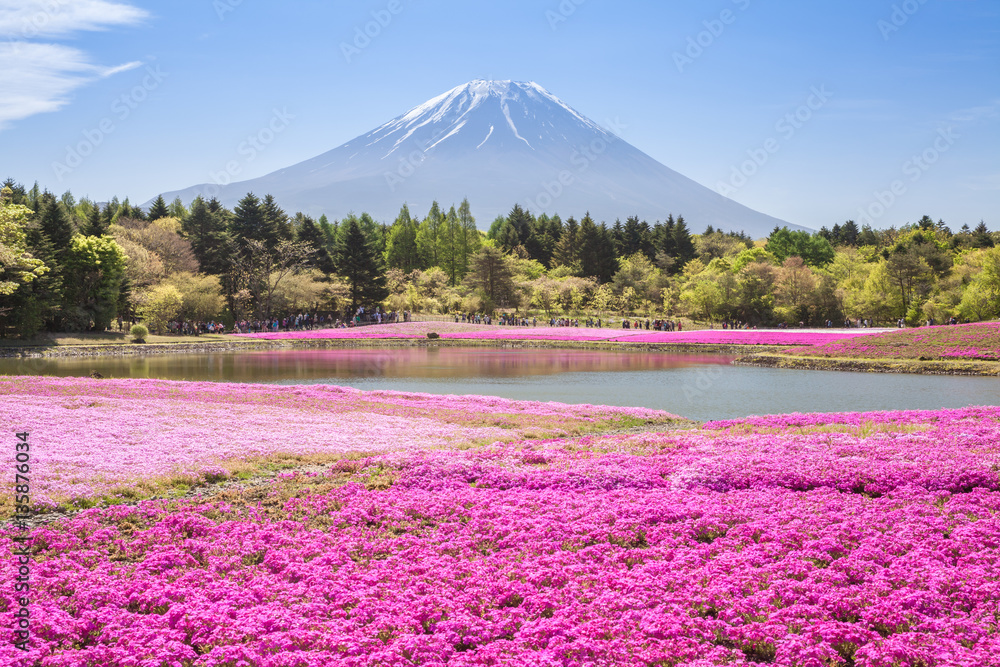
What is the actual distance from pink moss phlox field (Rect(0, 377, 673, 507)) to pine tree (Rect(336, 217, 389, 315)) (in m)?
59.8

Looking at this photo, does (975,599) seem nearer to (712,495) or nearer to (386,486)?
(712,495)

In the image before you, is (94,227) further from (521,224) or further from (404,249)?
(521,224)

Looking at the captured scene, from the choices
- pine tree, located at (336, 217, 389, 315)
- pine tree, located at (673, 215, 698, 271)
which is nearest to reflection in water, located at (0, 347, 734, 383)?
pine tree, located at (336, 217, 389, 315)

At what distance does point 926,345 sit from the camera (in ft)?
145

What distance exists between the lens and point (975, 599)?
7742mm

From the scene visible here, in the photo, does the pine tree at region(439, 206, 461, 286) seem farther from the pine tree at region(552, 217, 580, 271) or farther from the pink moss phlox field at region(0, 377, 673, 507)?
the pink moss phlox field at region(0, 377, 673, 507)

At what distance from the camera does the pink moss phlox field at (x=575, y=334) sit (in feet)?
192

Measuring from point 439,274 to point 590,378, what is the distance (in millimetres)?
69176

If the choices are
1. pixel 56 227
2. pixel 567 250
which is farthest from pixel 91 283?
pixel 567 250

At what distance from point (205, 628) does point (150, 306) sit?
6653 centimetres

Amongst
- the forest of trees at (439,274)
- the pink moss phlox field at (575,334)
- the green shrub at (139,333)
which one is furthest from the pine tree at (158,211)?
the green shrub at (139,333)

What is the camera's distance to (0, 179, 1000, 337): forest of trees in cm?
6012

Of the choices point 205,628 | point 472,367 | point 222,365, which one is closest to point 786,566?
point 205,628

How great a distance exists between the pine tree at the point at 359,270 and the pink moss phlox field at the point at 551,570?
76.0 m
